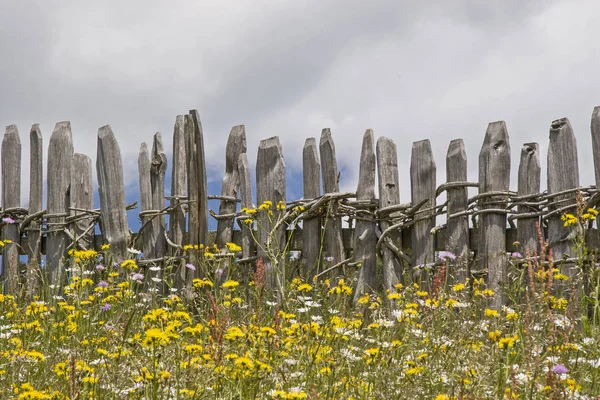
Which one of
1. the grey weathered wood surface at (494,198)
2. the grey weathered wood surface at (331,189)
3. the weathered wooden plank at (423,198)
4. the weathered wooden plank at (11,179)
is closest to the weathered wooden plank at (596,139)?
the grey weathered wood surface at (494,198)

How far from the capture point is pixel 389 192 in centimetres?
592

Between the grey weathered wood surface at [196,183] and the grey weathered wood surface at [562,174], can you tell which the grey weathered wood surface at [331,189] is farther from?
the grey weathered wood surface at [562,174]

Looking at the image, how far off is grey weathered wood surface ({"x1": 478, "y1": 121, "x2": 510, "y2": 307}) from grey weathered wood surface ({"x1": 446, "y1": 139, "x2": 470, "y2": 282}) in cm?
14

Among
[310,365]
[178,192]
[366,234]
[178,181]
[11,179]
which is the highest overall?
[11,179]

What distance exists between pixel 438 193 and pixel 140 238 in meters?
3.03

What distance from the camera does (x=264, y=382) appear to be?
2.73 m

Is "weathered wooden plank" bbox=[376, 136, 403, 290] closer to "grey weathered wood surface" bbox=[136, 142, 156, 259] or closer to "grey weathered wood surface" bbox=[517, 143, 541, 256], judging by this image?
"grey weathered wood surface" bbox=[517, 143, 541, 256]

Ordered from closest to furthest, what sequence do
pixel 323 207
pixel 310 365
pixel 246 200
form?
pixel 310 365 → pixel 323 207 → pixel 246 200

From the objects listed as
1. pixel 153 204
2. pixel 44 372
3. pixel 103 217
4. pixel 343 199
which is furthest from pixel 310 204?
pixel 44 372

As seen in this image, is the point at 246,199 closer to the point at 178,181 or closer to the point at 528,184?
the point at 178,181

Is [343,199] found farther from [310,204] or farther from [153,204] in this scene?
[153,204]

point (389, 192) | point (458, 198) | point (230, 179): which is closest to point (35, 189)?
point (230, 179)

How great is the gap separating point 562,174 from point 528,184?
272 millimetres

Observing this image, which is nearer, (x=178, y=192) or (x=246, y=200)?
(x=246, y=200)
